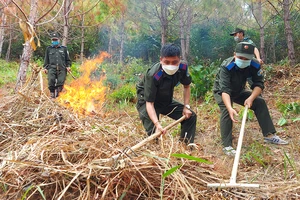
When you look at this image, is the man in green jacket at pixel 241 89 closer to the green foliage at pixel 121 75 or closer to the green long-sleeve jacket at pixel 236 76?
the green long-sleeve jacket at pixel 236 76

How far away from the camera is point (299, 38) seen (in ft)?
33.7

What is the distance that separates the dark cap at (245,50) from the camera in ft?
9.85

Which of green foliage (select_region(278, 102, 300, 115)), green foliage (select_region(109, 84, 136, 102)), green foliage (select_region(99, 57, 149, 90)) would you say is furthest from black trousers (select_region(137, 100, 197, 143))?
green foliage (select_region(99, 57, 149, 90))

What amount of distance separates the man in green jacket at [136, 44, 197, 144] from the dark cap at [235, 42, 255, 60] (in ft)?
2.02

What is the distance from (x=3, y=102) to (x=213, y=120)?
2958 mm

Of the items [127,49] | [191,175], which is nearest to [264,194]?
[191,175]

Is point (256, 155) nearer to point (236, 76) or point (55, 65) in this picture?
point (236, 76)

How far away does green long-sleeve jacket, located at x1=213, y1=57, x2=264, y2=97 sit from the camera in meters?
3.23

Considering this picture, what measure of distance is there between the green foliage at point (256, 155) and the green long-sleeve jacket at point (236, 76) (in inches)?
25.7

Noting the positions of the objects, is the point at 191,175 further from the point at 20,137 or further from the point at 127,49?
the point at 127,49

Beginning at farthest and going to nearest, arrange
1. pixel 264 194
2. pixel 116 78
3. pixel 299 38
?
pixel 299 38, pixel 116 78, pixel 264 194

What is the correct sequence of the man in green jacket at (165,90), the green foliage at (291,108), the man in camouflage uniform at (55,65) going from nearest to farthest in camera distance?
1. the man in green jacket at (165,90)
2. the green foliage at (291,108)
3. the man in camouflage uniform at (55,65)

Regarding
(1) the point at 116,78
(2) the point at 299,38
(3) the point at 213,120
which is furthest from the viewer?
(2) the point at 299,38

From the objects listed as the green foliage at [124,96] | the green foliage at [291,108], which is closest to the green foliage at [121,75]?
the green foliage at [124,96]
